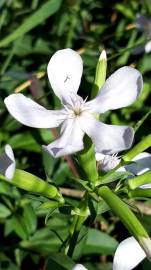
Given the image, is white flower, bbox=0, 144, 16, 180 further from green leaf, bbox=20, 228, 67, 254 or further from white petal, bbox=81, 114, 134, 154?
green leaf, bbox=20, 228, 67, 254

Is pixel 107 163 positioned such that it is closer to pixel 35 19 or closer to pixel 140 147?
pixel 140 147

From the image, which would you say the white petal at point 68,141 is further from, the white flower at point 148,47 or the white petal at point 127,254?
the white flower at point 148,47

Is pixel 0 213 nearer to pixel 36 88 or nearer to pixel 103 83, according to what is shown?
pixel 36 88

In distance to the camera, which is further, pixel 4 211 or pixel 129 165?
pixel 4 211

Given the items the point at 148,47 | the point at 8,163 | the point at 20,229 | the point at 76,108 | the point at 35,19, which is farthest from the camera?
the point at 148,47

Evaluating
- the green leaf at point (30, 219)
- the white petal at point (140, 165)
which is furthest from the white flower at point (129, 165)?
the green leaf at point (30, 219)

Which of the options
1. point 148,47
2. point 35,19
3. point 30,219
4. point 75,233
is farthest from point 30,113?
point 148,47

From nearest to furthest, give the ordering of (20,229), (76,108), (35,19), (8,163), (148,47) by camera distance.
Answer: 1. (8,163)
2. (76,108)
3. (20,229)
4. (35,19)
5. (148,47)

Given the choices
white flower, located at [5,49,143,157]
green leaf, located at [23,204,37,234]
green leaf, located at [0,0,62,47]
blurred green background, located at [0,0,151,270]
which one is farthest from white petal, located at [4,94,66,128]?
green leaf, located at [0,0,62,47]
